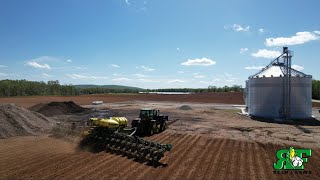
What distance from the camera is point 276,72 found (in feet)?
117

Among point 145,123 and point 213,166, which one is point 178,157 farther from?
point 145,123

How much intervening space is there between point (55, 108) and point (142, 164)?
92.0 ft

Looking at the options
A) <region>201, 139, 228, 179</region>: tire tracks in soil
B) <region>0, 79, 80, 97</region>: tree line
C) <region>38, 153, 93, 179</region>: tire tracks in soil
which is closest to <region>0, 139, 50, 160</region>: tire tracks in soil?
<region>38, 153, 93, 179</region>: tire tracks in soil

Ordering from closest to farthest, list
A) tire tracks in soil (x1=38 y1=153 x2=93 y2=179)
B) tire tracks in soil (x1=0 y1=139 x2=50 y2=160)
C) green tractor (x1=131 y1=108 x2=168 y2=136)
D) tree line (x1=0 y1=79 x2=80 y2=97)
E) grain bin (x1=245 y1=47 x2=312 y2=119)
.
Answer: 1. tire tracks in soil (x1=38 y1=153 x2=93 y2=179)
2. tire tracks in soil (x1=0 y1=139 x2=50 y2=160)
3. green tractor (x1=131 y1=108 x2=168 y2=136)
4. grain bin (x1=245 y1=47 x2=312 y2=119)
5. tree line (x1=0 y1=79 x2=80 y2=97)

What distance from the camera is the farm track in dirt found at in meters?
11.6

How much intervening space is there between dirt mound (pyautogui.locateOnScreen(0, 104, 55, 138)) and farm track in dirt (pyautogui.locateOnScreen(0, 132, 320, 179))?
6.87 feet

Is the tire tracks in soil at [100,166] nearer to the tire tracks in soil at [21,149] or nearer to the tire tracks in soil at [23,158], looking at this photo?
the tire tracks in soil at [23,158]

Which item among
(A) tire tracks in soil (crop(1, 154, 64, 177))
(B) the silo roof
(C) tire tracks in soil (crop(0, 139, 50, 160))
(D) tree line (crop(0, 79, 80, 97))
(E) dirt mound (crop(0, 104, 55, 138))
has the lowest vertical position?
(A) tire tracks in soil (crop(1, 154, 64, 177))

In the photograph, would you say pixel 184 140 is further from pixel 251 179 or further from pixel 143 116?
pixel 251 179

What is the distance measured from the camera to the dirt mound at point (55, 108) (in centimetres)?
3572

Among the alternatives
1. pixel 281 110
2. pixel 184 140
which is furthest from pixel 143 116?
pixel 281 110

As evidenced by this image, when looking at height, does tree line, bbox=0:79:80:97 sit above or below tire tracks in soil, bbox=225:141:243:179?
above

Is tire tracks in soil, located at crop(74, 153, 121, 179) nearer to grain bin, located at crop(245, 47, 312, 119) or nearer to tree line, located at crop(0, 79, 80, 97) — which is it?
grain bin, located at crop(245, 47, 312, 119)

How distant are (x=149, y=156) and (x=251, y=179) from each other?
15.3ft
